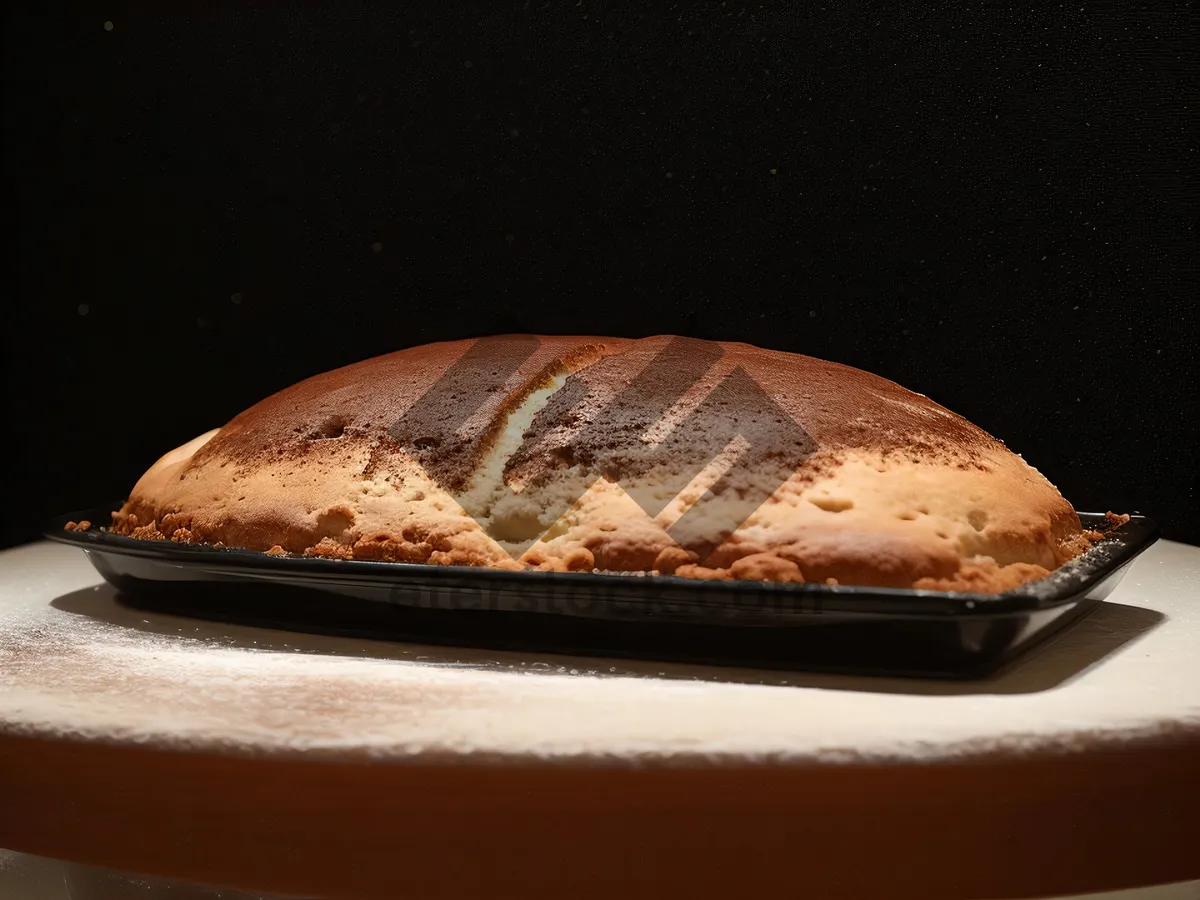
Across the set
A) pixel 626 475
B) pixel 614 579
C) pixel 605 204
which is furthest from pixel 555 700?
pixel 605 204

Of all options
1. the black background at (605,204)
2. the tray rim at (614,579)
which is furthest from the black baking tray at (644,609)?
the black background at (605,204)

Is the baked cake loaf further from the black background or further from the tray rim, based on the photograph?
the black background

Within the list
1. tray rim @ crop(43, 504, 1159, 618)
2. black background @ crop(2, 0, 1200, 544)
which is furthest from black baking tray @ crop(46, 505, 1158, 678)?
black background @ crop(2, 0, 1200, 544)

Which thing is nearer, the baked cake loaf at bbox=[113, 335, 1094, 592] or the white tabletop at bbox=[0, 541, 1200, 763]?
the white tabletop at bbox=[0, 541, 1200, 763]

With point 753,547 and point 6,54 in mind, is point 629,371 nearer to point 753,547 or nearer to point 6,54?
point 753,547

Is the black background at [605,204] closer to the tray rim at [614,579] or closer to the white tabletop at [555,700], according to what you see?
the tray rim at [614,579]

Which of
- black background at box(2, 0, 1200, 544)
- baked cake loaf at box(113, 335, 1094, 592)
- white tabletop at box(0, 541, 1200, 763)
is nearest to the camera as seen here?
white tabletop at box(0, 541, 1200, 763)
